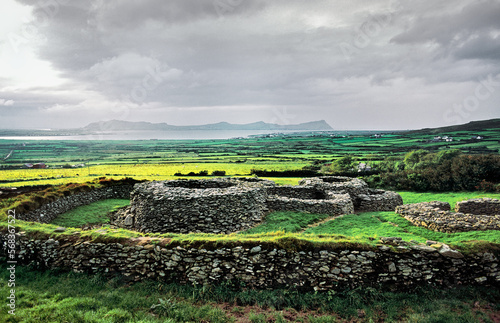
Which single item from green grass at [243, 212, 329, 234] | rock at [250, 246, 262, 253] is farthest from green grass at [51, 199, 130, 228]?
rock at [250, 246, 262, 253]

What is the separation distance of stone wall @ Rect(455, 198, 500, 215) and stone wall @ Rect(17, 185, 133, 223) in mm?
28326

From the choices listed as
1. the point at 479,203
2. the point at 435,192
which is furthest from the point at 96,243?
the point at 435,192

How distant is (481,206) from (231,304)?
18730 millimetres

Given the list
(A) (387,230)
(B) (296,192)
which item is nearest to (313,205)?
(B) (296,192)

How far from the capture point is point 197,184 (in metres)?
Result: 19.8

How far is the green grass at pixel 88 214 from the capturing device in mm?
16083

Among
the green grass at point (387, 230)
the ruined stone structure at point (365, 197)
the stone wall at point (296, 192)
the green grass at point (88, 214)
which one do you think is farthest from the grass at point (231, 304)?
the stone wall at point (296, 192)

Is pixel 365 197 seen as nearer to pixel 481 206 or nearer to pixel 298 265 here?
pixel 481 206

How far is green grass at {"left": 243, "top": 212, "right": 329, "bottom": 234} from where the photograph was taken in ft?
43.6

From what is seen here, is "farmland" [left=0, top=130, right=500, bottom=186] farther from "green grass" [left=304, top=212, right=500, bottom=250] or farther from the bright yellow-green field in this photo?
"green grass" [left=304, top=212, right=500, bottom=250]

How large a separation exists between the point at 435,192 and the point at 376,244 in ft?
71.9

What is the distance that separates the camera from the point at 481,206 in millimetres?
16000

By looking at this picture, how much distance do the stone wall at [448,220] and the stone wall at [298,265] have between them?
5352 mm

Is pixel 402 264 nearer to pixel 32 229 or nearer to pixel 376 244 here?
pixel 376 244
